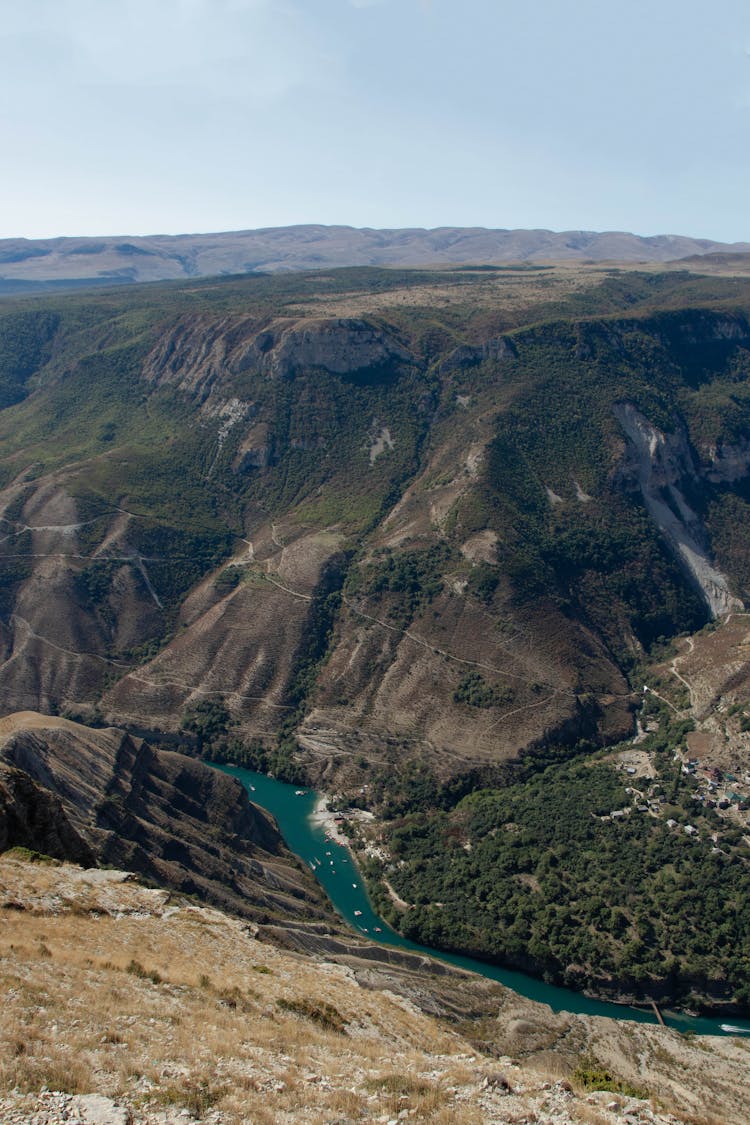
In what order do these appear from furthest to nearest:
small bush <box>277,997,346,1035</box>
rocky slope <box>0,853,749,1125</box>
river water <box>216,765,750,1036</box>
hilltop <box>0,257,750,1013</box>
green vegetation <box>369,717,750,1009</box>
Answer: hilltop <box>0,257,750,1013</box> → green vegetation <box>369,717,750,1009</box> → river water <box>216,765,750,1036</box> → small bush <box>277,997,346,1035</box> → rocky slope <box>0,853,749,1125</box>

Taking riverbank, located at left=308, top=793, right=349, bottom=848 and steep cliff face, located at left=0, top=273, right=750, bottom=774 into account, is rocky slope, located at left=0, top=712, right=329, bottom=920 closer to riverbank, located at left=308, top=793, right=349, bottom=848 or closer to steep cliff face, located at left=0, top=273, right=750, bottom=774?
riverbank, located at left=308, top=793, right=349, bottom=848

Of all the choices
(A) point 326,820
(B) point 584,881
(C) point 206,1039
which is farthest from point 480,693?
(C) point 206,1039

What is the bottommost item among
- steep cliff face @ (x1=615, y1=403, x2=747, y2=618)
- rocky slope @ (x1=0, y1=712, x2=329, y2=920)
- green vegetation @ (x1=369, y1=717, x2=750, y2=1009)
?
green vegetation @ (x1=369, y1=717, x2=750, y2=1009)

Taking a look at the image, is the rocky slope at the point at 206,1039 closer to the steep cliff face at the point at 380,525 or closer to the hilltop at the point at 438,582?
the hilltop at the point at 438,582

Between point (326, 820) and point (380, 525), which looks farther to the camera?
point (380, 525)

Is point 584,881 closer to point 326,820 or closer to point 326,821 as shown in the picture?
point 326,821

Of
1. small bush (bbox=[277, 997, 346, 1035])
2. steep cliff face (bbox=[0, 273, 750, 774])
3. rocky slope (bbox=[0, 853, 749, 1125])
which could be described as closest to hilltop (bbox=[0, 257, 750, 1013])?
steep cliff face (bbox=[0, 273, 750, 774])

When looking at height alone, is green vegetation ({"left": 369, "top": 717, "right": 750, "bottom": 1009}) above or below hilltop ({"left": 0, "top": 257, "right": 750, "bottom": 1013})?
below
